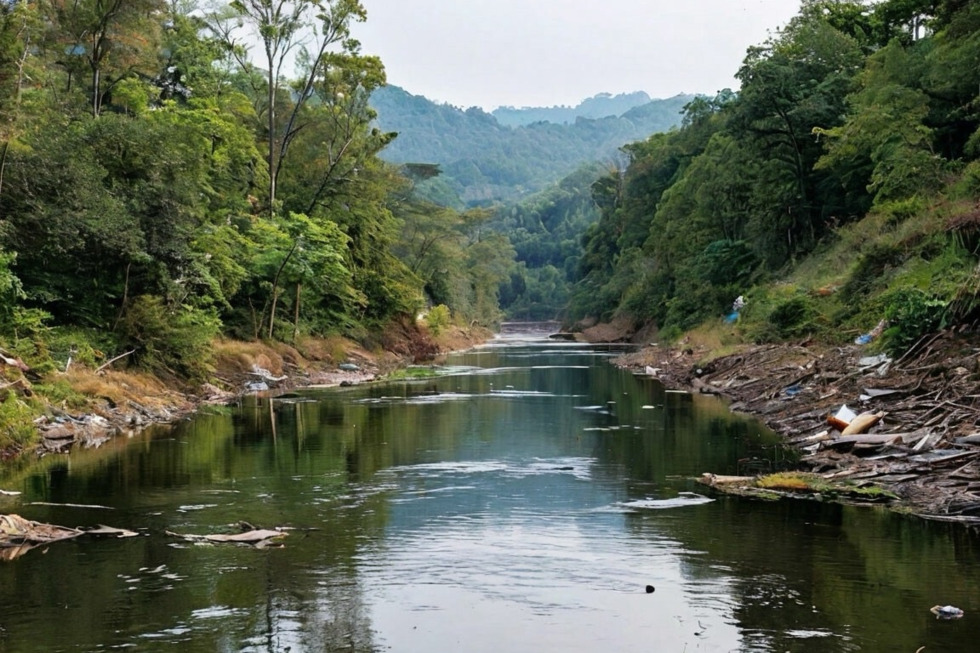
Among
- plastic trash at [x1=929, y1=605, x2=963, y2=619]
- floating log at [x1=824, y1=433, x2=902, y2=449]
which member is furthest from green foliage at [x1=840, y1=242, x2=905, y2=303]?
plastic trash at [x1=929, y1=605, x2=963, y2=619]

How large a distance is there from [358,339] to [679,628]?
47382mm

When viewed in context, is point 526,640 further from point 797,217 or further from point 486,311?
point 486,311

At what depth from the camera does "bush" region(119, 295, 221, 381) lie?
31922mm

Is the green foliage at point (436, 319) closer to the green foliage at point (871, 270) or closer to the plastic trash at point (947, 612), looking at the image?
the green foliage at point (871, 270)

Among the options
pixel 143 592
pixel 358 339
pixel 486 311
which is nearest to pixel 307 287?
pixel 358 339

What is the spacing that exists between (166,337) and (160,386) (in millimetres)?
1720

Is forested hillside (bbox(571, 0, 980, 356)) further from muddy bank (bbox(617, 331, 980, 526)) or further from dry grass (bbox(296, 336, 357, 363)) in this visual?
dry grass (bbox(296, 336, 357, 363))

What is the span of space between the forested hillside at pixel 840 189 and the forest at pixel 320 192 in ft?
0.45

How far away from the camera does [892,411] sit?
20.2 metres

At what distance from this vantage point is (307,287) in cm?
5134

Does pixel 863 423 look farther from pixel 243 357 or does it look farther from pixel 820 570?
pixel 243 357

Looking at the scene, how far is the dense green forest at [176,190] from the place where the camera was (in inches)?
1109

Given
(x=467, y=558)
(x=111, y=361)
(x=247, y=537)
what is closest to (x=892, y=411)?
(x=467, y=558)

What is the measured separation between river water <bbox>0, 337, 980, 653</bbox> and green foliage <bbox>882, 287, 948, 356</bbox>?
167 inches
